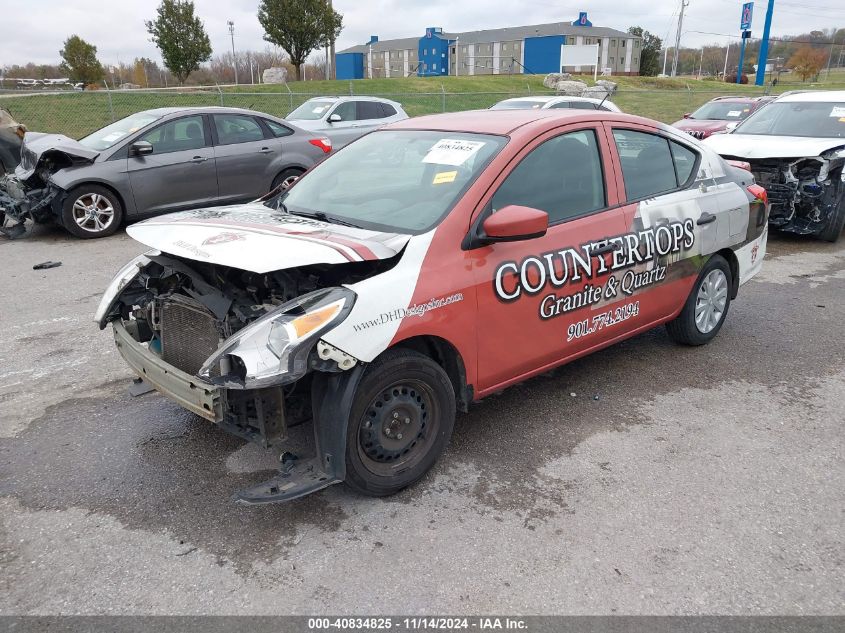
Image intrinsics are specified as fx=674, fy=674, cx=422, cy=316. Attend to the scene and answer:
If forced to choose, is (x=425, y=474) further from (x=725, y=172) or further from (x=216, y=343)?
(x=725, y=172)

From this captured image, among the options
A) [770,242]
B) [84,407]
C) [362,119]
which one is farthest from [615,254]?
[362,119]

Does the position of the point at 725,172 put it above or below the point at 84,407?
above

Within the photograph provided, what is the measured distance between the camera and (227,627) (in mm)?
2473

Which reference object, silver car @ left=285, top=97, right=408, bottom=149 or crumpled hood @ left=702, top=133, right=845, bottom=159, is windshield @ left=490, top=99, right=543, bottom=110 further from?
crumpled hood @ left=702, top=133, right=845, bottom=159

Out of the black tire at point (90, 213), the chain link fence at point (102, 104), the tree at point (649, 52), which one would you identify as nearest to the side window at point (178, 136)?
the black tire at point (90, 213)

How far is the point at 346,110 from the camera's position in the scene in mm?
13547

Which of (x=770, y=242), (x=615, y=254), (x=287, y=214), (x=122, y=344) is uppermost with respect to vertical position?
(x=287, y=214)

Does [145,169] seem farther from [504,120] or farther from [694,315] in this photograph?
[694,315]

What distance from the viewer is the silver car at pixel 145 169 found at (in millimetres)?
8758

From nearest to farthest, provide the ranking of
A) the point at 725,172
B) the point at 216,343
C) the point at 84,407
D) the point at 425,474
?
the point at 216,343, the point at 425,474, the point at 84,407, the point at 725,172

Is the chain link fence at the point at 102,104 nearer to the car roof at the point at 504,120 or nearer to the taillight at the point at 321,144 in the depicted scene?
the taillight at the point at 321,144

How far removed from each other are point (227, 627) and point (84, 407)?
7.58ft

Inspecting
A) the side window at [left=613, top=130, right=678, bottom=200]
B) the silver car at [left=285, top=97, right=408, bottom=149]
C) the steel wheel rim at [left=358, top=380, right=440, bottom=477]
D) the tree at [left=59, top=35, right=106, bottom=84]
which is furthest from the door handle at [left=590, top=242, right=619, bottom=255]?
the tree at [left=59, top=35, right=106, bottom=84]

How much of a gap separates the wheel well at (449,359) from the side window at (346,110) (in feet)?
35.8
